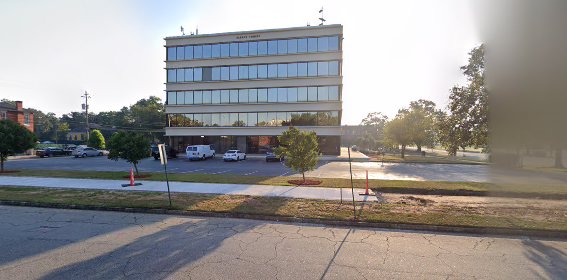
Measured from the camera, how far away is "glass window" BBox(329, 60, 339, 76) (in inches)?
1609

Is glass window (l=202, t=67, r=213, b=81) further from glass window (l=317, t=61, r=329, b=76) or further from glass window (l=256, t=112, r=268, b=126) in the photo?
glass window (l=317, t=61, r=329, b=76)

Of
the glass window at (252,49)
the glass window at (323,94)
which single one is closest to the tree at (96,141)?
the glass window at (252,49)

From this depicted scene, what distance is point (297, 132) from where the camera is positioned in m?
15.6

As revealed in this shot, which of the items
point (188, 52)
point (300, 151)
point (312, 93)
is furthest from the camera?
point (188, 52)

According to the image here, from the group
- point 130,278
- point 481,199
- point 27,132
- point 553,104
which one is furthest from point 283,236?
point 27,132

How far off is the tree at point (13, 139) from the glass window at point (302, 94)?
30.9 meters

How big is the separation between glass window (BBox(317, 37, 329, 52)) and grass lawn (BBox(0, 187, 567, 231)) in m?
35.1

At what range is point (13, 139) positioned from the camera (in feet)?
61.5

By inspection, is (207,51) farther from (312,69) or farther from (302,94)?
(312,69)

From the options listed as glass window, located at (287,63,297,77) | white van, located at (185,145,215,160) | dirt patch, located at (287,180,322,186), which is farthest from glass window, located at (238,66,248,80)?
dirt patch, located at (287,180,322,186)

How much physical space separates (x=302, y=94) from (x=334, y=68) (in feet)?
19.9

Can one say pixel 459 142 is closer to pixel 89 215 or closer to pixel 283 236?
pixel 283 236

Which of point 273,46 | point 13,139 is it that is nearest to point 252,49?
point 273,46

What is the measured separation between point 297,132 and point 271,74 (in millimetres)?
29357
